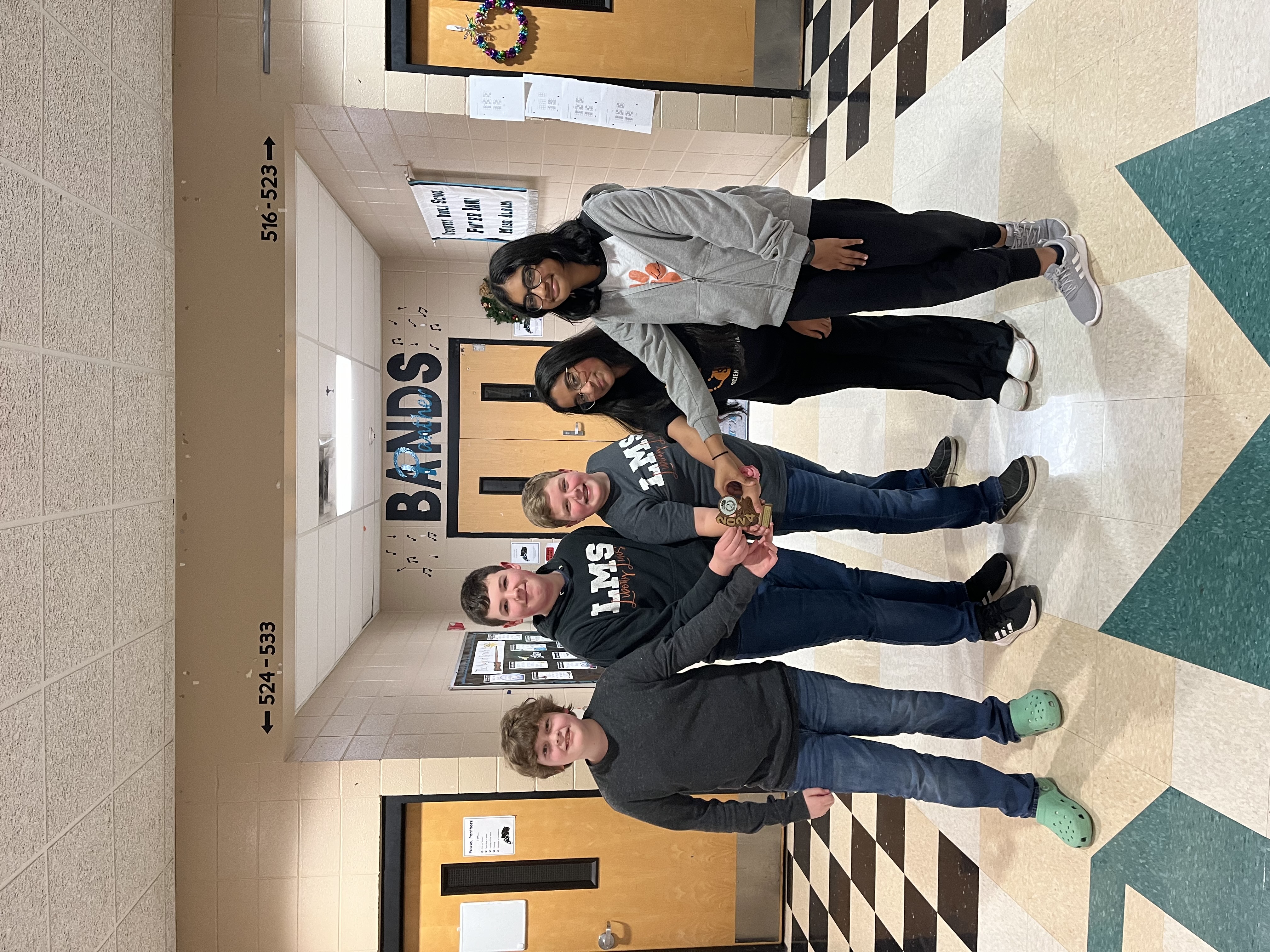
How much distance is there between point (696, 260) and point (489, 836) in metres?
2.54

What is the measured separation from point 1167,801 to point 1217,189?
123 cm

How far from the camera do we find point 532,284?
5.22 feet

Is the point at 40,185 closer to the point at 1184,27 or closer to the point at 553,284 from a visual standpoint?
the point at 553,284

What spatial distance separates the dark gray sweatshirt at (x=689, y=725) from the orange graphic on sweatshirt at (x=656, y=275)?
2.18 feet

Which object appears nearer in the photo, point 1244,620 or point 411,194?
point 1244,620

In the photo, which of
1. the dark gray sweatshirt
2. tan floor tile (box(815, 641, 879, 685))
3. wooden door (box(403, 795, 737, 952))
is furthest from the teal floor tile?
wooden door (box(403, 795, 737, 952))

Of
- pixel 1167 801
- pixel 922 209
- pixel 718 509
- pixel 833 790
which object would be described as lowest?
pixel 833 790

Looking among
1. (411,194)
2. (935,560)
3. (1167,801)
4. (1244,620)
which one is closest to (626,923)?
(935,560)

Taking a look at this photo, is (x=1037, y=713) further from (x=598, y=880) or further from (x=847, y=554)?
(x=598, y=880)

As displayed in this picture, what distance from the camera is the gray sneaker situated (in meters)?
1.89

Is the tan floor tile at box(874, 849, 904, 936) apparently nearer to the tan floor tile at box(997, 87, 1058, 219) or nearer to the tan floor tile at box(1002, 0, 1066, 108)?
the tan floor tile at box(997, 87, 1058, 219)

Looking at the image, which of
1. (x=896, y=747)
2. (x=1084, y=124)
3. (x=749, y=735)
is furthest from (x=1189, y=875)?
(x=1084, y=124)

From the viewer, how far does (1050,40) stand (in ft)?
6.56

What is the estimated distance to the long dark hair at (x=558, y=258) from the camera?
5.23ft
